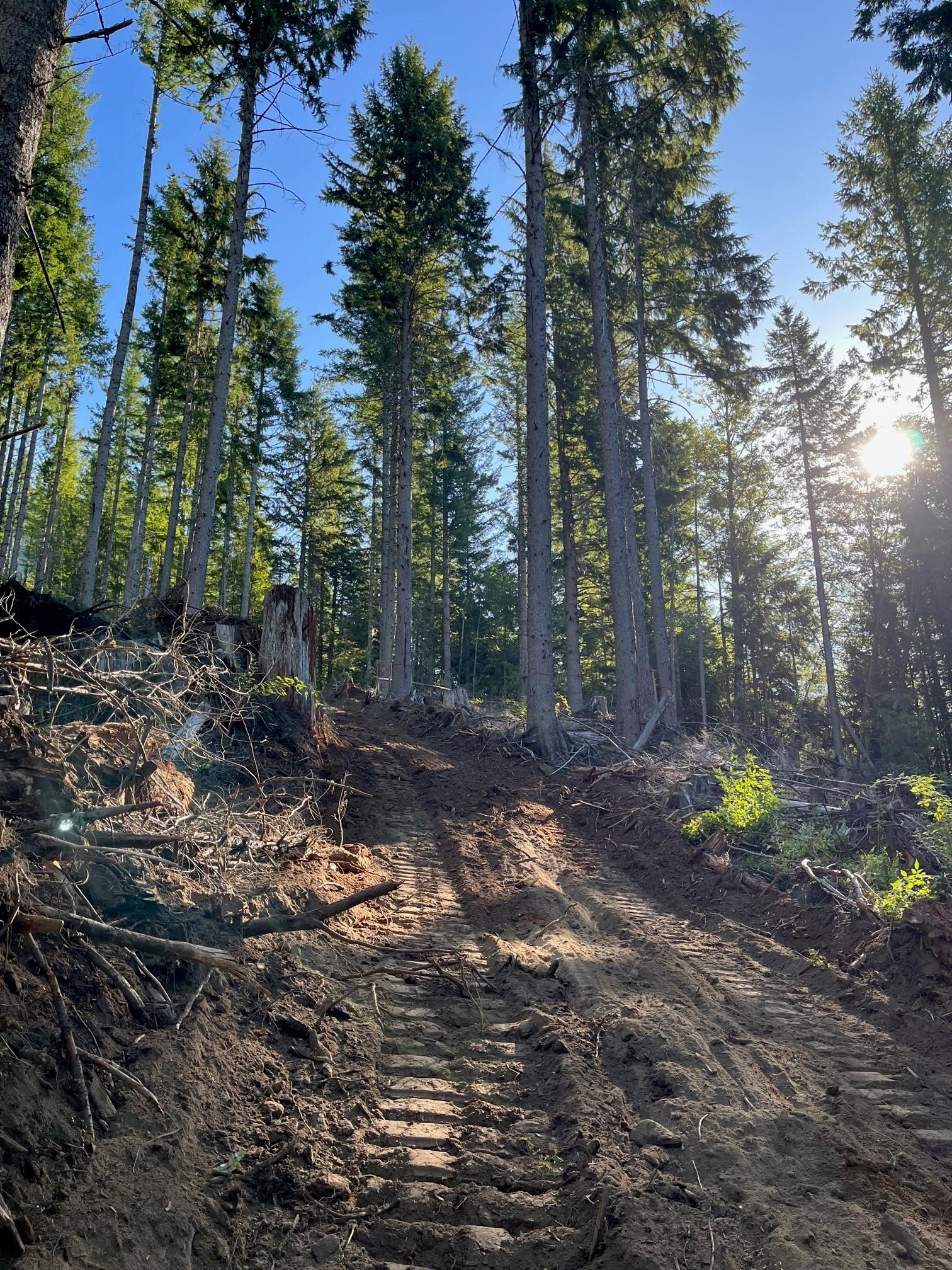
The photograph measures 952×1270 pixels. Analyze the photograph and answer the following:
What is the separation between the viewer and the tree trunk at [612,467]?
46.0 feet

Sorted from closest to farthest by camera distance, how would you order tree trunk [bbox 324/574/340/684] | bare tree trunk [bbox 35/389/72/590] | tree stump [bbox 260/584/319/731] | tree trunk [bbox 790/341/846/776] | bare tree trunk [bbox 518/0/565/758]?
tree stump [bbox 260/584/319/731]
bare tree trunk [bbox 518/0/565/758]
tree trunk [bbox 790/341/846/776]
bare tree trunk [bbox 35/389/72/590]
tree trunk [bbox 324/574/340/684]

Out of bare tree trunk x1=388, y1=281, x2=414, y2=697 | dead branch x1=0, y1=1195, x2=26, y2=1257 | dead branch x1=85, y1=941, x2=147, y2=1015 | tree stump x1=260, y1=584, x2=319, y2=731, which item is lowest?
dead branch x1=0, y1=1195, x2=26, y2=1257

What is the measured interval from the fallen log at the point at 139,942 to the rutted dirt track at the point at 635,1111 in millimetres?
940

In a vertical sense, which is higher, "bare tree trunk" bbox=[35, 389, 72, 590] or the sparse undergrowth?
"bare tree trunk" bbox=[35, 389, 72, 590]

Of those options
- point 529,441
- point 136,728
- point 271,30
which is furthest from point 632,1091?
point 271,30

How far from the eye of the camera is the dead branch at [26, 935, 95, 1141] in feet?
7.54

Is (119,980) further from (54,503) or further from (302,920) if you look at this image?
(54,503)

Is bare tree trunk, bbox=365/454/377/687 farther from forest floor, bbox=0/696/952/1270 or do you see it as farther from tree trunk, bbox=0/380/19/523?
forest floor, bbox=0/696/952/1270

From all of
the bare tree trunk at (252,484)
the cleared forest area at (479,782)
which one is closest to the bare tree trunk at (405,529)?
the cleared forest area at (479,782)

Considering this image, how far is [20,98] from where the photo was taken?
353 centimetres

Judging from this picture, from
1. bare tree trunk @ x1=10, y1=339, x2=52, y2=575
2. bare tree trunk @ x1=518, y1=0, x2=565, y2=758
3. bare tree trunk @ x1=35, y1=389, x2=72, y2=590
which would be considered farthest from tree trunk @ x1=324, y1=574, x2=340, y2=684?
bare tree trunk @ x1=518, y1=0, x2=565, y2=758

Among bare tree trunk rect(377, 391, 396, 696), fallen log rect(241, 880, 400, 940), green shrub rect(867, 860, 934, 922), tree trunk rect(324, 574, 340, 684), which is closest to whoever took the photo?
fallen log rect(241, 880, 400, 940)

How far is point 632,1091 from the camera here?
10.6 ft

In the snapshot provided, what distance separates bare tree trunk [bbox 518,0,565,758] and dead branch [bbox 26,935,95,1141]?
9.81 metres
